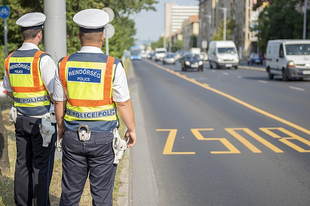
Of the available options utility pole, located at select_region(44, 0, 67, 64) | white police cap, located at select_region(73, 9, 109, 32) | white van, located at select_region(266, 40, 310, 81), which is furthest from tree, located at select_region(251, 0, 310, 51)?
white police cap, located at select_region(73, 9, 109, 32)

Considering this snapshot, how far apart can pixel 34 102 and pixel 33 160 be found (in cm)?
52

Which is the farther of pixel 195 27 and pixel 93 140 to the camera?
pixel 195 27

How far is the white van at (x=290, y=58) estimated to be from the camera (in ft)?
81.5

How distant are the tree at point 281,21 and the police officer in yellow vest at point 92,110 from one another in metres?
48.6

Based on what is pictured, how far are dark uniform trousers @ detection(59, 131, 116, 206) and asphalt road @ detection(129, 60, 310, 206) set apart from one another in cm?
174

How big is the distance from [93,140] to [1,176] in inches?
109

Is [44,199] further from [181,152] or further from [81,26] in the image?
[181,152]

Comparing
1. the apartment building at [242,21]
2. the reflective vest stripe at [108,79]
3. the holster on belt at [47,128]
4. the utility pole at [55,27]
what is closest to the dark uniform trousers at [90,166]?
the reflective vest stripe at [108,79]

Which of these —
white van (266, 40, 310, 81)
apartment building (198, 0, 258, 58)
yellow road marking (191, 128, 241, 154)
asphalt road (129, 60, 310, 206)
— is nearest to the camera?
asphalt road (129, 60, 310, 206)

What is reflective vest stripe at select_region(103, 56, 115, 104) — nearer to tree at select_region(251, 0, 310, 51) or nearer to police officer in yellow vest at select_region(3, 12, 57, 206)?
police officer in yellow vest at select_region(3, 12, 57, 206)

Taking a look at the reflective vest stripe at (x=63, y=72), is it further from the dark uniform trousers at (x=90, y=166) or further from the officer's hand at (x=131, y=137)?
the officer's hand at (x=131, y=137)

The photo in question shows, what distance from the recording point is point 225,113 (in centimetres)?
1264

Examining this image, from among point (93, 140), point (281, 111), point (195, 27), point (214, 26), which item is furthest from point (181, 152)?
point (195, 27)

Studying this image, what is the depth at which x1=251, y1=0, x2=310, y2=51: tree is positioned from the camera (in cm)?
5059
